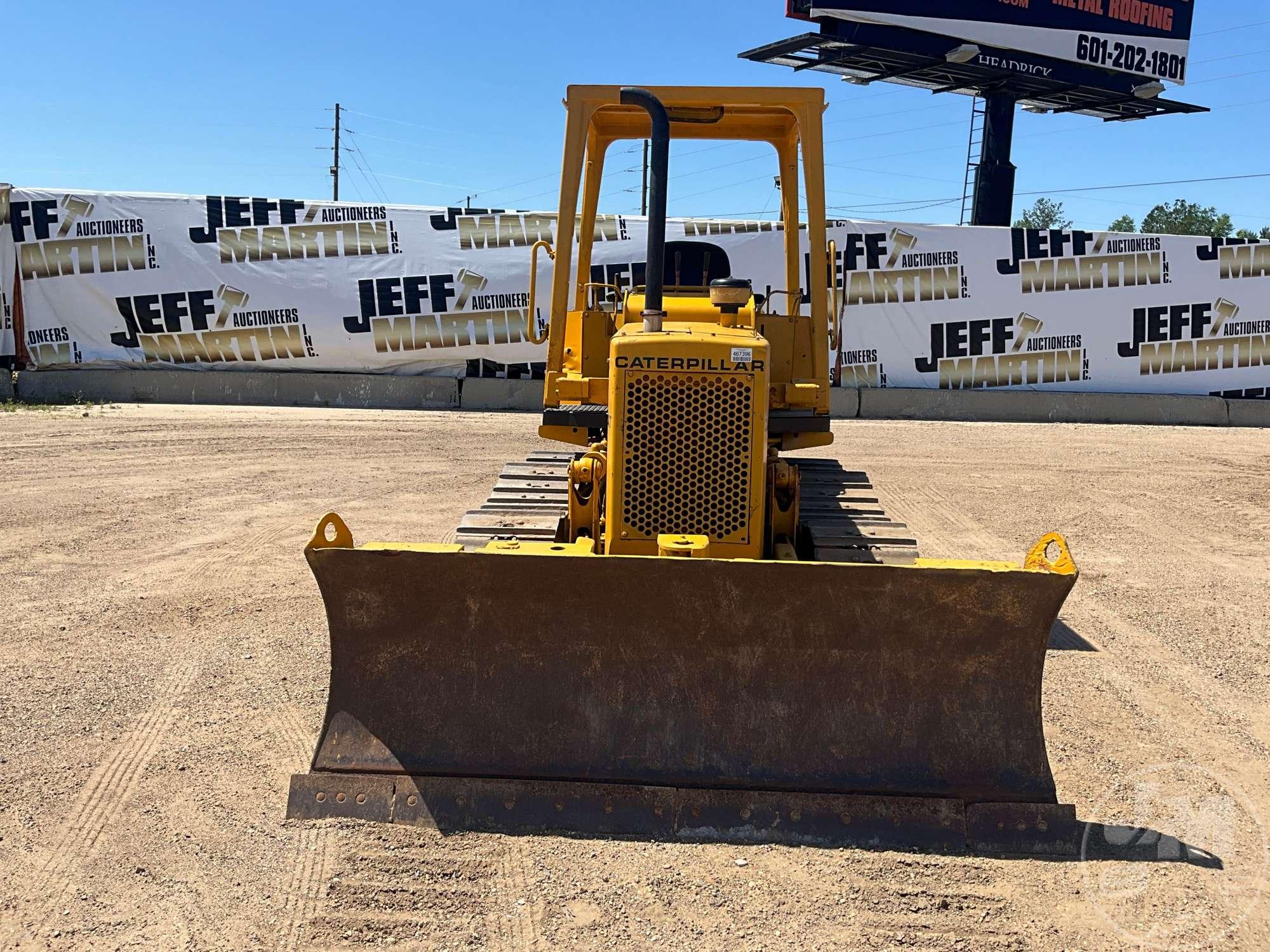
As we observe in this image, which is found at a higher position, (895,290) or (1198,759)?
(895,290)

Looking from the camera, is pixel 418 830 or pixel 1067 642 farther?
pixel 1067 642

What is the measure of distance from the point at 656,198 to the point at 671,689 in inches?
81.6

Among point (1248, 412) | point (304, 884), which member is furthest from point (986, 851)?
point (1248, 412)

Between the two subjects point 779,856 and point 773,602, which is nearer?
point 779,856

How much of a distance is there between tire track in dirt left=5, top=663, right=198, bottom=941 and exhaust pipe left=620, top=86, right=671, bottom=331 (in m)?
2.62

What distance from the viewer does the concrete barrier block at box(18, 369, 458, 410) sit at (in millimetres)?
16578

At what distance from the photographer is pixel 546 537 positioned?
215 inches

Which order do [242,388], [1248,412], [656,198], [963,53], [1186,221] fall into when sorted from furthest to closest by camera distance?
[1186,221], [963,53], [1248,412], [242,388], [656,198]

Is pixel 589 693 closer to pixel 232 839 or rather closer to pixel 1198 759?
pixel 232 839

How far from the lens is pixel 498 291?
682 inches

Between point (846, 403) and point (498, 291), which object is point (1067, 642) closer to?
point (846, 403)

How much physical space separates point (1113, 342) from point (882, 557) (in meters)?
14.7

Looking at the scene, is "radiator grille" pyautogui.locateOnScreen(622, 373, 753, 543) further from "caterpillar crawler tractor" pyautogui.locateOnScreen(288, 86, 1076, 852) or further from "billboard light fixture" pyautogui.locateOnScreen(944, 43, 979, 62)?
"billboard light fixture" pyautogui.locateOnScreen(944, 43, 979, 62)

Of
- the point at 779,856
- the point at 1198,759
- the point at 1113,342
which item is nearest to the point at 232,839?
the point at 779,856
